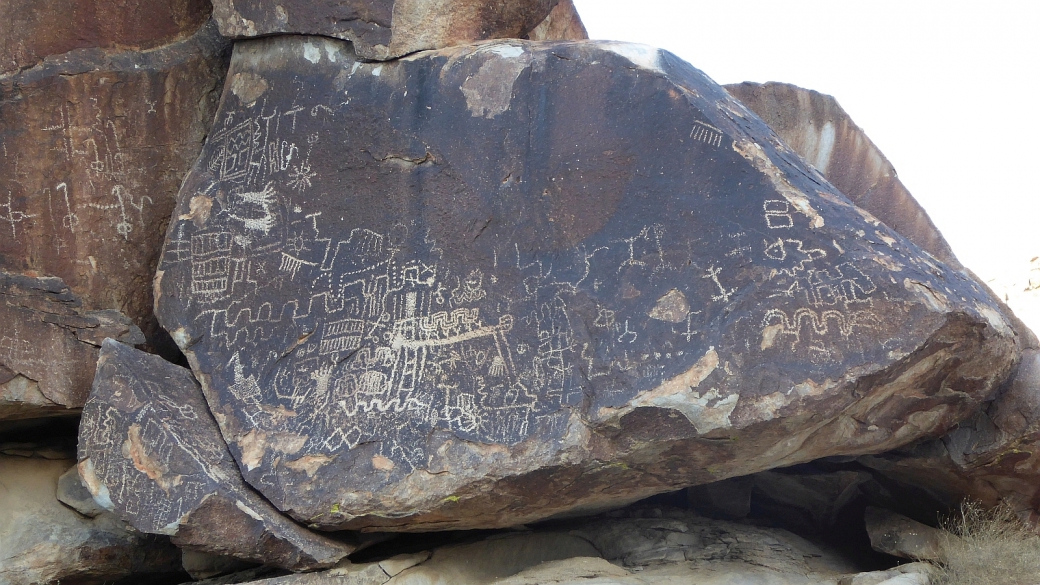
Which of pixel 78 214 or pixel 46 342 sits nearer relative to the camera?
pixel 46 342

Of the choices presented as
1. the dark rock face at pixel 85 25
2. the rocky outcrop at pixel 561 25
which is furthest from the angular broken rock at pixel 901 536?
the dark rock face at pixel 85 25

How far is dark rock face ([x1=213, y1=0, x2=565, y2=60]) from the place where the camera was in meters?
4.47

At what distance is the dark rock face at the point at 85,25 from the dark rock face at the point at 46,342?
1062 mm

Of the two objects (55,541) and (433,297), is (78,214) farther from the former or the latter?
(433,297)

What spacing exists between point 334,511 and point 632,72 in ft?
7.33

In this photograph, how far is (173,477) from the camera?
408 cm

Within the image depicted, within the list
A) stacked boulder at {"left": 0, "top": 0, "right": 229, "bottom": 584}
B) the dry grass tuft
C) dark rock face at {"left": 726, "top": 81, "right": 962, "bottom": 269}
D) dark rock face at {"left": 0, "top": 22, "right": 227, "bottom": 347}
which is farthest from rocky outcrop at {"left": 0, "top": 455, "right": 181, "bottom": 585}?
dark rock face at {"left": 726, "top": 81, "right": 962, "bottom": 269}

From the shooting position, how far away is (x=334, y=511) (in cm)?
405

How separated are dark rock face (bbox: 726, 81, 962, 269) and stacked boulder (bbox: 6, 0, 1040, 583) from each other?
54.9 inches

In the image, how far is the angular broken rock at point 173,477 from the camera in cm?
405

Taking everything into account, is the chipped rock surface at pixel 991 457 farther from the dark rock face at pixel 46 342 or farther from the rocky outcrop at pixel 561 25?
the dark rock face at pixel 46 342

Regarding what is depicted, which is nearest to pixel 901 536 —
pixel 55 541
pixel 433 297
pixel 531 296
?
pixel 531 296

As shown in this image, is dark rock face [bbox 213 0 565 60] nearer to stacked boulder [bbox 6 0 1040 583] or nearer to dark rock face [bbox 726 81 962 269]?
stacked boulder [bbox 6 0 1040 583]

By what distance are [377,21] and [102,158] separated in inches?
59.3
